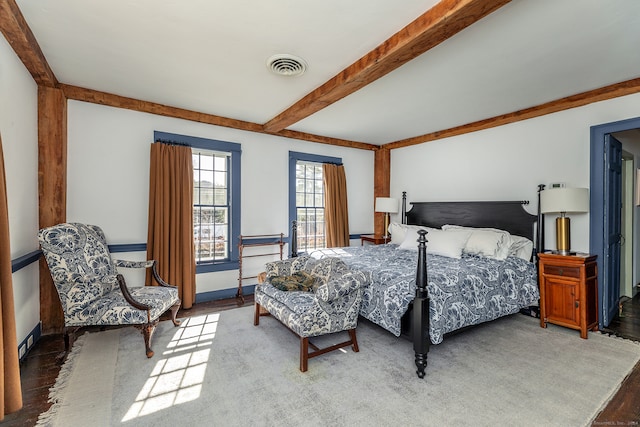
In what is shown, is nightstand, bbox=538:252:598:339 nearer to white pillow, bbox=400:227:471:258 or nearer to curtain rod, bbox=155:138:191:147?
white pillow, bbox=400:227:471:258

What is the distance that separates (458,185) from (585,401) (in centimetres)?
337

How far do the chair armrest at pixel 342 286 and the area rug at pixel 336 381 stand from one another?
0.62m

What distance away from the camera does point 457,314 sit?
269 cm

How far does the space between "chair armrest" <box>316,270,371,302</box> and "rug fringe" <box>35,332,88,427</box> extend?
1.90m

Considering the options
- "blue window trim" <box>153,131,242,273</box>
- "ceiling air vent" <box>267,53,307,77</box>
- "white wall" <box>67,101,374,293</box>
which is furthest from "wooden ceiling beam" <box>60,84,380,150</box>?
"ceiling air vent" <box>267,53,307,77</box>

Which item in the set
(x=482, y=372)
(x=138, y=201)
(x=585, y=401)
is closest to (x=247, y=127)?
(x=138, y=201)

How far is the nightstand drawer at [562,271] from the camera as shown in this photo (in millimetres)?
3139

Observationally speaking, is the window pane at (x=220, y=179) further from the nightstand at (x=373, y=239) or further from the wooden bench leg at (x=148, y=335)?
the nightstand at (x=373, y=239)

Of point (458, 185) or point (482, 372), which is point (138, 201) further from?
point (458, 185)

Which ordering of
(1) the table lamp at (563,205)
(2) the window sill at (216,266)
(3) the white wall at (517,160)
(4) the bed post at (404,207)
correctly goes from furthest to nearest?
(4) the bed post at (404,207), (2) the window sill at (216,266), (3) the white wall at (517,160), (1) the table lamp at (563,205)

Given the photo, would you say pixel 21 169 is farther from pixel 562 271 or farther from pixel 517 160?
pixel 517 160

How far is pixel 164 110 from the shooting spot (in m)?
3.93

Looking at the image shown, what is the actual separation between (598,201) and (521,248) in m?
0.93

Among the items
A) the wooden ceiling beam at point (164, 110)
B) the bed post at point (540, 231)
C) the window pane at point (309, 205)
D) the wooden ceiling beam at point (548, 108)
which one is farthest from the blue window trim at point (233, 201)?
the bed post at point (540, 231)
